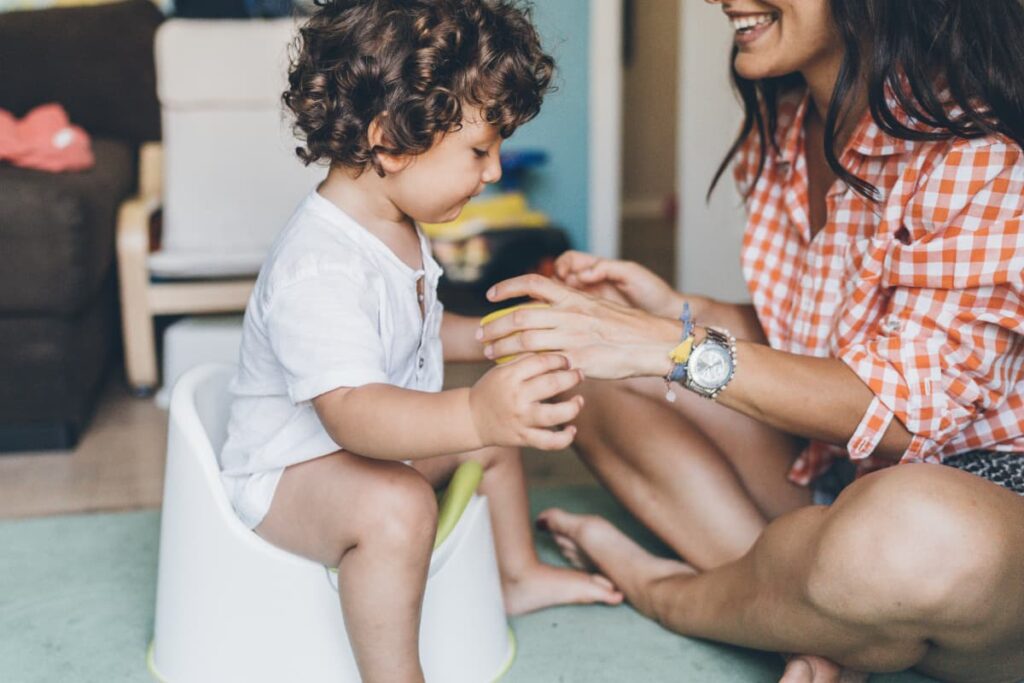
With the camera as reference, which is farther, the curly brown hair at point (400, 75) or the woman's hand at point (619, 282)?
the woman's hand at point (619, 282)

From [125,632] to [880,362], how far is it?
0.91 metres

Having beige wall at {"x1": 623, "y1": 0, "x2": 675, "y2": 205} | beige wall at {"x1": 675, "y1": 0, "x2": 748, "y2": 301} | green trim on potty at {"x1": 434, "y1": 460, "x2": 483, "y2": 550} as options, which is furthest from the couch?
beige wall at {"x1": 623, "y1": 0, "x2": 675, "y2": 205}

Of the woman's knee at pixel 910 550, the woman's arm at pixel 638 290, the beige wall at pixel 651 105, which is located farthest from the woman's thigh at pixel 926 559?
the beige wall at pixel 651 105

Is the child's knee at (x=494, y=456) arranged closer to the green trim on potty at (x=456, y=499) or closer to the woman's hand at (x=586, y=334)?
the green trim on potty at (x=456, y=499)

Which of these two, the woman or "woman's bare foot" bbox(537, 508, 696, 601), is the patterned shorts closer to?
the woman

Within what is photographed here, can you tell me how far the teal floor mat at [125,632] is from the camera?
120 centimetres

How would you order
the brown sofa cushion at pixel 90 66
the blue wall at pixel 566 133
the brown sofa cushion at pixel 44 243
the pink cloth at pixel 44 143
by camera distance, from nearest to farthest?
1. the brown sofa cushion at pixel 44 243
2. the pink cloth at pixel 44 143
3. the brown sofa cushion at pixel 90 66
4. the blue wall at pixel 566 133

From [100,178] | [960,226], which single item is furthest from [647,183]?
[960,226]

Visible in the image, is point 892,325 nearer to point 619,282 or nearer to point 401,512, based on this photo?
point 619,282

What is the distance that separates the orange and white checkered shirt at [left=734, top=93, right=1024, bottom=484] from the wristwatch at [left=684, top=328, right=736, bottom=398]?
13cm

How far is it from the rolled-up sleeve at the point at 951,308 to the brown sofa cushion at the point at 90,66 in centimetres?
212

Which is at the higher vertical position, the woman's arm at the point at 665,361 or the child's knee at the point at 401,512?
the woman's arm at the point at 665,361

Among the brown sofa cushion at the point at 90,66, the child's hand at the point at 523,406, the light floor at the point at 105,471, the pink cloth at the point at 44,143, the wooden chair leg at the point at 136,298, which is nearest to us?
the child's hand at the point at 523,406

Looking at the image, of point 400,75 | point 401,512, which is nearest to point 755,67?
point 400,75
